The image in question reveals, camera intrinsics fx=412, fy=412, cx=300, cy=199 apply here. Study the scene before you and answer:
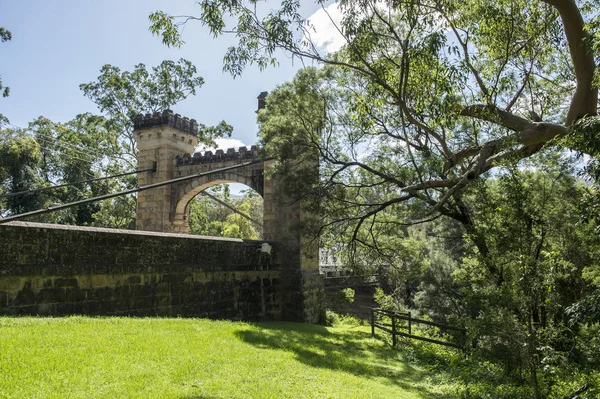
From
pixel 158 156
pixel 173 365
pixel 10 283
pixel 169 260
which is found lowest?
pixel 173 365

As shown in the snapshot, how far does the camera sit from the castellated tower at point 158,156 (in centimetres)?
1516

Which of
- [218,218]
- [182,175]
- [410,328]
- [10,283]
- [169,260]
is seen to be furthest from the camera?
[218,218]

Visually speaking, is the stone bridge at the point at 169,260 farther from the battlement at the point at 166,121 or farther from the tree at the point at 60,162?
the tree at the point at 60,162

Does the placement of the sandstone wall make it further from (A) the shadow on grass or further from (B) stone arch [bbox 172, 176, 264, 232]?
(B) stone arch [bbox 172, 176, 264, 232]

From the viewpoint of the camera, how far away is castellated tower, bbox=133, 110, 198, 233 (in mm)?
15164

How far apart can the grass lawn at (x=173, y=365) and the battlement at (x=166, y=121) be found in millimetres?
9971

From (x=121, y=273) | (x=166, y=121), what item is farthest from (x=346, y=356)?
(x=166, y=121)

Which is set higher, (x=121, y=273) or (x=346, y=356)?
(x=121, y=273)

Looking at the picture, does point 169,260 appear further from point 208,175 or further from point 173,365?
point 208,175

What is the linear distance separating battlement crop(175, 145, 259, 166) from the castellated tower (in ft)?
1.48

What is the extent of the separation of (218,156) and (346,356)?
962cm

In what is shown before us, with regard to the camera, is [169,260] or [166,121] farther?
[166,121]

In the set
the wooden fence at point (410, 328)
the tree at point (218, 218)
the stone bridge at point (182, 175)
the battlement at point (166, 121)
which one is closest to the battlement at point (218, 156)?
the stone bridge at point (182, 175)

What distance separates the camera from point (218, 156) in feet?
48.5
